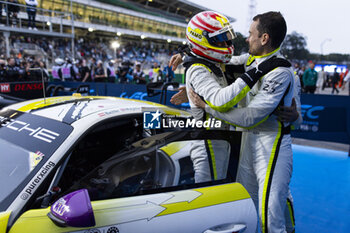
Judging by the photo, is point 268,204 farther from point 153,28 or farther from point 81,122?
point 153,28

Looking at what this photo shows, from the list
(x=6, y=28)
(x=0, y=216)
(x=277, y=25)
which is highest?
(x=6, y=28)

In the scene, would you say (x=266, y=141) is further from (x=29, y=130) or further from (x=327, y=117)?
(x=327, y=117)

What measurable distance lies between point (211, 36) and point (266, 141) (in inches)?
29.3

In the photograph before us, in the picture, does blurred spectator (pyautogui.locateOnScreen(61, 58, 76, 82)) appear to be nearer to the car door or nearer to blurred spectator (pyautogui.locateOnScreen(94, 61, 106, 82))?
blurred spectator (pyautogui.locateOnScreen(94, 61, 106, 82))

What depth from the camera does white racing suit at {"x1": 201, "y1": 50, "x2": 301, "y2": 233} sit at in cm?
161

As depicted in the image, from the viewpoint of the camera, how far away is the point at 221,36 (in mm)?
1790

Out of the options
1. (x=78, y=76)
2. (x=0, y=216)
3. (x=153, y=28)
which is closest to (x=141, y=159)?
(x=0, y=216)

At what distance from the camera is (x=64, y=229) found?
3.92ft

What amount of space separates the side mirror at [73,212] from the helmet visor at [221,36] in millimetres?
1192

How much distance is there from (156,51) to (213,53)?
4416cm

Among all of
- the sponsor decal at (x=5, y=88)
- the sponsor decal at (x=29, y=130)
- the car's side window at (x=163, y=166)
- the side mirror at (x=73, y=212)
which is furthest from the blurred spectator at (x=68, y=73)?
the side mirror at (x=73, y=212)

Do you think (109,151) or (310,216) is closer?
(109,151)

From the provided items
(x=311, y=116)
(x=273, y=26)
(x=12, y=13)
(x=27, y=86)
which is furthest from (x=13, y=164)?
(x=12, y=13)

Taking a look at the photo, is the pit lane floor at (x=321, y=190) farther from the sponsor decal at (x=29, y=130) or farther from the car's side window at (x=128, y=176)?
the sponsor decal at (x=29, y=130)
